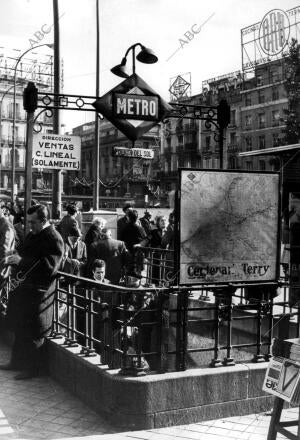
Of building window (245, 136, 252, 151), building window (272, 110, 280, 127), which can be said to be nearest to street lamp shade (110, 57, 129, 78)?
building window (272, 110, 280, 127)

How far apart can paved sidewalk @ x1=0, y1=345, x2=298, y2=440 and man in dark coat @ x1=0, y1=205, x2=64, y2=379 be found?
0.69 metres

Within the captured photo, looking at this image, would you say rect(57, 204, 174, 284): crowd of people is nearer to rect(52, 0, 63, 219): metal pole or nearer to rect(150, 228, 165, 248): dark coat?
rect(150, 228, 165, 248): dark coat

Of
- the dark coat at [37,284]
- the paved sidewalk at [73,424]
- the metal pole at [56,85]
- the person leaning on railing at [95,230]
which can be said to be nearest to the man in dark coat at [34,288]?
the dark coat at [37,284]

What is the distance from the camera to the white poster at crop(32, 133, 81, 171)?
28.2 ft

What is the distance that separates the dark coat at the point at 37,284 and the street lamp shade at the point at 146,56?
8.86ft

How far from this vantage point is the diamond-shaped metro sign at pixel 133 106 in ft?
23.9

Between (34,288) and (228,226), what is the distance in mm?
2337

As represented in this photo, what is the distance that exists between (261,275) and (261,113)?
65789 millimetres

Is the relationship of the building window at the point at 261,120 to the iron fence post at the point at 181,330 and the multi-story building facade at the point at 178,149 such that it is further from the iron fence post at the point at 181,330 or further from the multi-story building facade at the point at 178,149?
the iron fence post at the point at 181,330

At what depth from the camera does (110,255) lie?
8594mm

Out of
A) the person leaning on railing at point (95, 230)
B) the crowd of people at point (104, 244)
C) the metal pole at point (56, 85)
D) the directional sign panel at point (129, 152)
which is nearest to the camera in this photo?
the crowd of people at point (104, 244)

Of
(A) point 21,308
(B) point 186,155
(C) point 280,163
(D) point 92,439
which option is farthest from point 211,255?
(B) point 186,155

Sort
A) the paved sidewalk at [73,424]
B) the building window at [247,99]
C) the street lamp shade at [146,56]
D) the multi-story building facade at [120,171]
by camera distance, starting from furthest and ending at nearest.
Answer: the multi-story building facade at [120,171]
the building window at [247,99]
the street lamp shade at [146,56]
the paved sidewalk at [73,424]

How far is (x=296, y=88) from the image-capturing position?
42.0m
